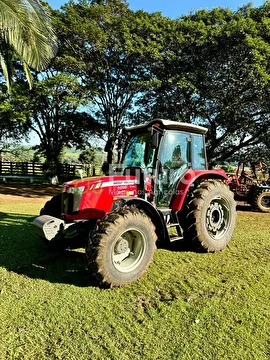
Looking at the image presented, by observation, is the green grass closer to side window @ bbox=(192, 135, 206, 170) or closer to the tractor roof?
side window @ bbox=(192, 135, 206, 170)

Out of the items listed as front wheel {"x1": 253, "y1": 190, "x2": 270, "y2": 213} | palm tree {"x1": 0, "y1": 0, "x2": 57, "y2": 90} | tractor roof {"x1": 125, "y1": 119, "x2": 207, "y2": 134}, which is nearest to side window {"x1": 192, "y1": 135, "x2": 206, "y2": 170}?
tractor roof {"x1": 125, "y1": 119, "x2": 207, "y2": 134}

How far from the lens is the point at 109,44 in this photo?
536 inches

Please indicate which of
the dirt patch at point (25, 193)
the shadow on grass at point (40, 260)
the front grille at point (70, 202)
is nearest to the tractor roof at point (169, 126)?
the front grille at point (70, 202)

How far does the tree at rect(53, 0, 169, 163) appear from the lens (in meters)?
13.0

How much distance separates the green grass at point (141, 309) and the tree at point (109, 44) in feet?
32.5

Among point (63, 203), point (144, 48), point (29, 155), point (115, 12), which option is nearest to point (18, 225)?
point (63, 203)

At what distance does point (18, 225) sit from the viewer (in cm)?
665

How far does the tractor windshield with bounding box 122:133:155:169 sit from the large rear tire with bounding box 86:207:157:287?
1114mm

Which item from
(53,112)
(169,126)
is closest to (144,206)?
(169,126)

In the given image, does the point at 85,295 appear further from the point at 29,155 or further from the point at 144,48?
the point at 29,155

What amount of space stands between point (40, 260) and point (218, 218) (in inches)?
122

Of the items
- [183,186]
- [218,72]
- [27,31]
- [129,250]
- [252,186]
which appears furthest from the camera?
[218,72]

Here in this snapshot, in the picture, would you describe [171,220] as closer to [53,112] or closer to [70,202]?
[70,202]

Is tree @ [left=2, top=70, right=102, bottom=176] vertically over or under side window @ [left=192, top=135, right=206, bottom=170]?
over
